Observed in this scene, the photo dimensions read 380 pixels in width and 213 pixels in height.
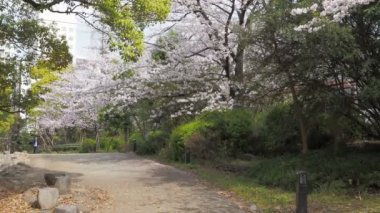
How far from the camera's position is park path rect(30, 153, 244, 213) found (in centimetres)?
1035

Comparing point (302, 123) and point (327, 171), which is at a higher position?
point (302, 123)

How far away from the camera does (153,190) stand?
505 inches

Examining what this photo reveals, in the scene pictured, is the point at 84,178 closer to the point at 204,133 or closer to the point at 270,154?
the point at 204,133

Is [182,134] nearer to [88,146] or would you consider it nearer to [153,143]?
[153,143]

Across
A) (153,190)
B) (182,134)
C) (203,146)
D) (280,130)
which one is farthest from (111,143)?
(153,190)

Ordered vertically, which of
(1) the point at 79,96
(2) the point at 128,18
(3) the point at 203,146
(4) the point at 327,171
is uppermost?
(2) the point at 128,18

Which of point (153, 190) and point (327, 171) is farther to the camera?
point (153, 190)

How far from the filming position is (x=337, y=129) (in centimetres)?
1416

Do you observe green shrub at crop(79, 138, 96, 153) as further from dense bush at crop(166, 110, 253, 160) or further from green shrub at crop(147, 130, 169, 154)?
dense bush at crop(166, 110, 253, 160)

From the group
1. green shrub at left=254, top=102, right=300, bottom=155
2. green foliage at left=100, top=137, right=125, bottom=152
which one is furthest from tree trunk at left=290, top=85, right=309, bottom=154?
green foliage at left=100, top=137, right=125, bottom=152

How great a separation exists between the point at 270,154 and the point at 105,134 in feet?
99.8

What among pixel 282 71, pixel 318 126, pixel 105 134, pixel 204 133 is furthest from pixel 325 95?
pixel 105 134

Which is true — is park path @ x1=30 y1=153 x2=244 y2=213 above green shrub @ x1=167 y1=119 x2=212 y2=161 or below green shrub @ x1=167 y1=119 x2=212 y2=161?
below

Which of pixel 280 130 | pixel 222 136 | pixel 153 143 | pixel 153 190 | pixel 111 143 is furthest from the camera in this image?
pixel 111 143
